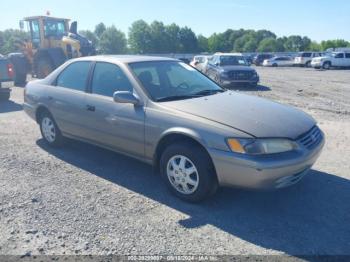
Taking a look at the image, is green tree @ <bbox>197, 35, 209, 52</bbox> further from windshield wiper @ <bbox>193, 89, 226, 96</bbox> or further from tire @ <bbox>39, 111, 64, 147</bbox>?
windshield wiper @ <bbox>193, 89, 226, 96</bbox>

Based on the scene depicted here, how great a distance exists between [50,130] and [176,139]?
111 inches

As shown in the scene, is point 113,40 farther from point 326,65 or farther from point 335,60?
point 335,60

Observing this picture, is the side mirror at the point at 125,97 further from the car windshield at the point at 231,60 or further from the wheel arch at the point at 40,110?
the car windshield at the point at 231,60

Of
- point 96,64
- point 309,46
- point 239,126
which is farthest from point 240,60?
point 309,46

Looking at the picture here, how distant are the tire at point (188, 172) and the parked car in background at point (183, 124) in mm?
11

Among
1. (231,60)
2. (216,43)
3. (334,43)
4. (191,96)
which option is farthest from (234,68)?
(334,43)

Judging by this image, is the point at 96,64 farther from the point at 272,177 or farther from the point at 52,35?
the point at 52,35

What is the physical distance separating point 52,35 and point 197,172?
14.1m

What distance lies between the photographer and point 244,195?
4.18 meters

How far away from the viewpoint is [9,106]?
9.92 metres

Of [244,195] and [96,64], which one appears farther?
[96,64]

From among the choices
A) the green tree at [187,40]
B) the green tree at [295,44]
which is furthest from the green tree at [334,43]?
the green tree at [187,40]

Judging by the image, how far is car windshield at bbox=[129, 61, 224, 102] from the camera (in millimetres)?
4363

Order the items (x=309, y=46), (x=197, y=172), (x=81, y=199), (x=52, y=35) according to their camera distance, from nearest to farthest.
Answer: (x=197, y=172)
(x=81, y=199)
(x=52, y=35)
(x=309, y=46)
